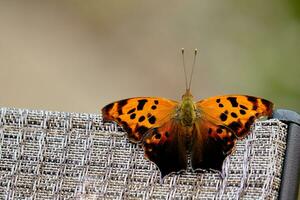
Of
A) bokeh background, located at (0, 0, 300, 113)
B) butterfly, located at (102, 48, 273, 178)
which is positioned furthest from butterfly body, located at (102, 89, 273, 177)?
bokeh background, located at (0, 0, 300, 113)

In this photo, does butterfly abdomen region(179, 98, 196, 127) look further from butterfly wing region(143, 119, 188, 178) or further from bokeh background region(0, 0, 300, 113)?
bokeh background region(0, 0, 300, 113)

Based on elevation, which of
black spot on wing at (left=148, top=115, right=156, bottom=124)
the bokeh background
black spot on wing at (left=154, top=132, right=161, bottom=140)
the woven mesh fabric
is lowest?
the woven mesh fabric

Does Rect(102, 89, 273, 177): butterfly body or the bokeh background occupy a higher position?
the bokeh background

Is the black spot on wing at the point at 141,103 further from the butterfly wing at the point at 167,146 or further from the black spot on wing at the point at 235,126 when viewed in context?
the black spot on wing at the point at 235,126

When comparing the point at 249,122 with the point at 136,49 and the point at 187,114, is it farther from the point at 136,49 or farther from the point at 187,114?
the point at 136,49

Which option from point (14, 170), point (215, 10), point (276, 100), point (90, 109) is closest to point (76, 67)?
point (90, 109)

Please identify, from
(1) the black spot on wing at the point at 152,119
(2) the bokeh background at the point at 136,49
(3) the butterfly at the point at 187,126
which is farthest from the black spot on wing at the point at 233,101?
(2) the bokeh background at the point at 136,49
